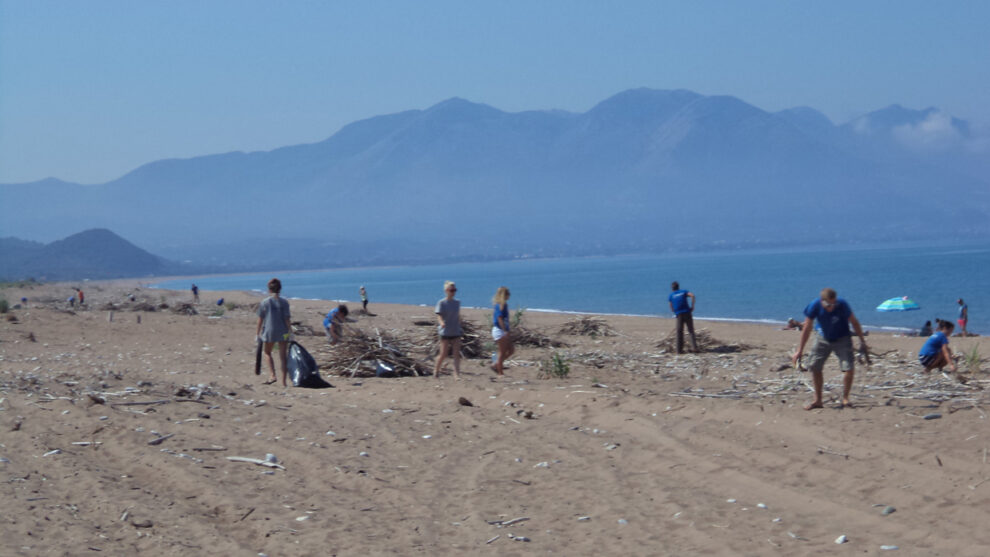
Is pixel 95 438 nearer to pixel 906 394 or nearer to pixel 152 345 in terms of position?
→ pixel 906 394

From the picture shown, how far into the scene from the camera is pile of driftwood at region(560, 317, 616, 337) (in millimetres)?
23891

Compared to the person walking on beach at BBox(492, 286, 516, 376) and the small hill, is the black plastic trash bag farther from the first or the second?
the small hill

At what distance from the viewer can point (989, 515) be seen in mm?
6734

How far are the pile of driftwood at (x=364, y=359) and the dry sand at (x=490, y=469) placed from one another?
1622 millimetres

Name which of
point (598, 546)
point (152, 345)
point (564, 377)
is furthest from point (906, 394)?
point (152, 345)

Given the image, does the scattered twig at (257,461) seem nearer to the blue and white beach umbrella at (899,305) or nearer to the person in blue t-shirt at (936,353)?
the person in blue t-shirt at (936,353)

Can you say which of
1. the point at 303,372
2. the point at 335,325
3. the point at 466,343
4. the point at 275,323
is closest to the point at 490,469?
the point at 303,372

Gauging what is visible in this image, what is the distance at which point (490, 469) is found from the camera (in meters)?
8.17

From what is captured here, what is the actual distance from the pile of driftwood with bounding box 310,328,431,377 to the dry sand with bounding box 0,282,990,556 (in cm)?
162

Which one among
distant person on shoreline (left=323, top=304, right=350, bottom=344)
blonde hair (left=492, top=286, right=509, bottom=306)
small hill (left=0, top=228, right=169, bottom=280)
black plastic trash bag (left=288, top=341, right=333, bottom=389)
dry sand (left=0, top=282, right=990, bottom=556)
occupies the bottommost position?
dry sand (left=0, top=282, right=990, bottom=556)

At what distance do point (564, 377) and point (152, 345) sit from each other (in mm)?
9651

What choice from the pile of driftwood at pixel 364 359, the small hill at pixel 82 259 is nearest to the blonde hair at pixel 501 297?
the pile of driftwood at pixel 364 359

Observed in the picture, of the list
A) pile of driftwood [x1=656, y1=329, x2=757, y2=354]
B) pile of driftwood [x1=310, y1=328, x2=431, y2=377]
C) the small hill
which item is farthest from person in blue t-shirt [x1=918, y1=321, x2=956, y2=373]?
the small hill

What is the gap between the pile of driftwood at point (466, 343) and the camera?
17656mm
